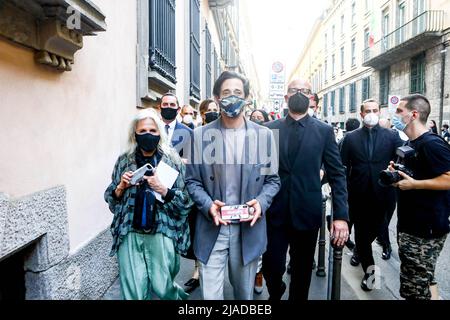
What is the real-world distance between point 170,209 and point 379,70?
985 inches

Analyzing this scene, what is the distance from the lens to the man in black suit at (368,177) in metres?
4.11

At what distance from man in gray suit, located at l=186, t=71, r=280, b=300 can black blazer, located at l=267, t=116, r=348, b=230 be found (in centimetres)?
36

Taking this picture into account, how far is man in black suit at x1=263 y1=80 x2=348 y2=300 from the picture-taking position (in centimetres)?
304

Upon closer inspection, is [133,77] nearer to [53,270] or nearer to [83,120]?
[83,120]

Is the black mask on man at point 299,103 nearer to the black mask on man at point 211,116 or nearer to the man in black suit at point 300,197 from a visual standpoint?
the man in black suit at point 300,197

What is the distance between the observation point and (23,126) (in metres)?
2.53

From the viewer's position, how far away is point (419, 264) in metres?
3.03

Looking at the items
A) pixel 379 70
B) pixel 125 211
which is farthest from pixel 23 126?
pixel 379 70

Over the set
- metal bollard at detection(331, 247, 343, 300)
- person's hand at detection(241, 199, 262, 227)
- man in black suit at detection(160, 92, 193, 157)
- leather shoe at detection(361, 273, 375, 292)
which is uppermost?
man in black suit at detection(160, 92, 193, 157)

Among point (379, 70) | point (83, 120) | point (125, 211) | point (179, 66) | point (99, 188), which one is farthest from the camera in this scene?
point (379, 70)

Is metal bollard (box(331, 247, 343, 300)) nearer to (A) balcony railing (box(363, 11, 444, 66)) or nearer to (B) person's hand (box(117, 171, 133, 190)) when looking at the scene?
(B) person's hand (box(117, 171, 133, 190))

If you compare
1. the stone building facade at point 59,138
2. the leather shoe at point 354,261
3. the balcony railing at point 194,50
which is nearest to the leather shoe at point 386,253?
the leather shoe at point 354,261

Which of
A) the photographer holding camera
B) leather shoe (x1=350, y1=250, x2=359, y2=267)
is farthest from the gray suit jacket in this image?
leather shoe (x1=350, y1=250, x2=359, y2=267)
